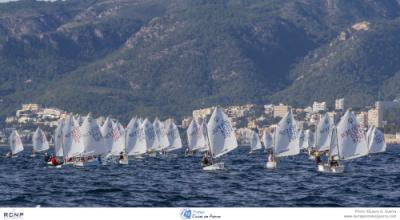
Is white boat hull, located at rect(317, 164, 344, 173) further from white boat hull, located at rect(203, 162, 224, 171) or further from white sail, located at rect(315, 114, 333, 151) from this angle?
white sail, located at rect(315, 114, 333, 151)

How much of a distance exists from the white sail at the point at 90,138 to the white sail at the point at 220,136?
22490 millimetres

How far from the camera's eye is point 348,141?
392 ft

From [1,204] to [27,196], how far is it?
8380 mm

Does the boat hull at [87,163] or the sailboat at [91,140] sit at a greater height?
the sailboat at [91,140]

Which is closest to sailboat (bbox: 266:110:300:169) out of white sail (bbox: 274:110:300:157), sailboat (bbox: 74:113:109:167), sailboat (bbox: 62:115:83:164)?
white sail (bbox: 274:110:300:157)

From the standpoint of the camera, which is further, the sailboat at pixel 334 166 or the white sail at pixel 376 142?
the white sail at pixel 376 142

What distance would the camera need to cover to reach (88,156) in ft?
477

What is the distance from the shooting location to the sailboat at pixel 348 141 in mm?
118688

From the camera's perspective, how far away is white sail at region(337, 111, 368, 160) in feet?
390

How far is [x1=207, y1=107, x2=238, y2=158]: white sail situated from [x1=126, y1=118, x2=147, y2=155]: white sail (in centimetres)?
4555
